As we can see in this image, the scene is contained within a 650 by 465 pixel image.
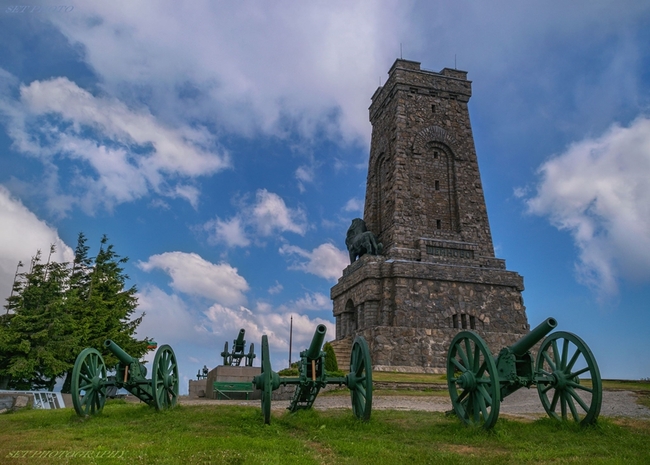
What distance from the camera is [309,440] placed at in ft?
24.1

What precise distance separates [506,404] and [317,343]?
7895 millimetres

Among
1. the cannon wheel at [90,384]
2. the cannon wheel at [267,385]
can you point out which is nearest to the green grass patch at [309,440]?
the cannon wheel at [267,385]

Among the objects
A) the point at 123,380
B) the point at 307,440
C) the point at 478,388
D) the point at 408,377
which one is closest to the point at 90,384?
the point at 123,380

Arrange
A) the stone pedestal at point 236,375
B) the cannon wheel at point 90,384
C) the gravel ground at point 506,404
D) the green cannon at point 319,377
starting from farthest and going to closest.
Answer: the stone pedestal at point 236,375
the gravel ground at point 506,404
the cannon wheel at point 90,384
the green cannon at point 319,377

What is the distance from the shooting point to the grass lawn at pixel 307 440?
6.00 metres

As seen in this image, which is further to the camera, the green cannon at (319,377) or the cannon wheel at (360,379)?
the cannon wheel at (360,379)

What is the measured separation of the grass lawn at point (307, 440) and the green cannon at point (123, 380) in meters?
0.57

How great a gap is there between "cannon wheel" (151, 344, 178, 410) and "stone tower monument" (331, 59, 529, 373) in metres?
11.0

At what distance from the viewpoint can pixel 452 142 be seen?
27.8 metres

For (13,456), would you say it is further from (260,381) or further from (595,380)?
(595,380)

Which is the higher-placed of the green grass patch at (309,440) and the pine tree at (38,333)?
the pine tree at (38,333)

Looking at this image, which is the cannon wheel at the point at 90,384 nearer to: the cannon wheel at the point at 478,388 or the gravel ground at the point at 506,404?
the gravel ground at the point at 506,404

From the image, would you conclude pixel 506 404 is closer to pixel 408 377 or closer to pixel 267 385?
pixel 408 377

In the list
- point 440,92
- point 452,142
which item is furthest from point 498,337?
point 440,92
